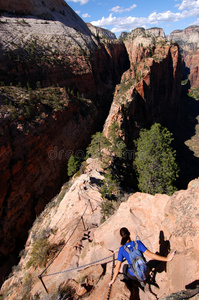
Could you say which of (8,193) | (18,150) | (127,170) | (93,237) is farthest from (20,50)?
(93,237)

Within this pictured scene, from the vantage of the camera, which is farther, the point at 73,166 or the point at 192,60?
the point at 192,60

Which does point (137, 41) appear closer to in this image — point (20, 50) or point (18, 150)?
point (20, 50)

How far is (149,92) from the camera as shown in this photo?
40406mm

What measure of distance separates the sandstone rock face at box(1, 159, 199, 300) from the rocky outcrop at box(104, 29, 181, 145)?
62.6 ft

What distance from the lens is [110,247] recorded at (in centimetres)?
750

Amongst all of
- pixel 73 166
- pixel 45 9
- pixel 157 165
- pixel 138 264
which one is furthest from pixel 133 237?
pixel 45 9

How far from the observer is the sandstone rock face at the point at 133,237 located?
5.18 meters

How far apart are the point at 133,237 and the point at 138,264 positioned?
3.47m

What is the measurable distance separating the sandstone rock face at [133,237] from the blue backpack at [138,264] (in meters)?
1.37

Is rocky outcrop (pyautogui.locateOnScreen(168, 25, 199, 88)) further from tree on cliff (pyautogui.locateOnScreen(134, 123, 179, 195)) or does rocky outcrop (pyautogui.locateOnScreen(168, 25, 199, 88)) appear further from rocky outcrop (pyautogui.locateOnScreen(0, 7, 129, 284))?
tree on cliff (pyautogui.locateOnScreen(134, 123, 179, 195))

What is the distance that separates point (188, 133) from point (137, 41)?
3912 cm

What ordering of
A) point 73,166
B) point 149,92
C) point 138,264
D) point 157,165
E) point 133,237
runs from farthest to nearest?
1. point 149,92
2. point 73,166
3. point 157,165
4. point 133,237
5. point 138,264

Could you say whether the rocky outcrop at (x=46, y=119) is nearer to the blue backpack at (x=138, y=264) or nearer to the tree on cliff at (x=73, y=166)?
the tree on cliff at (x=73, y=166)

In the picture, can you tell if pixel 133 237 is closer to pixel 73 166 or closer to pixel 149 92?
pixel 73 166
